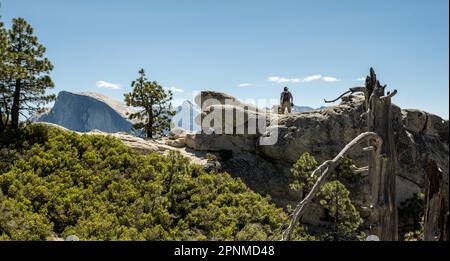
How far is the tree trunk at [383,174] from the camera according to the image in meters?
5.30

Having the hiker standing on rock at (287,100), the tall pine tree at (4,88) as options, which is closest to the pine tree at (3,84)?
the tall pine tree at (4,88)

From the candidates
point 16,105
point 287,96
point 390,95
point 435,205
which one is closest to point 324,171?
point 435,205

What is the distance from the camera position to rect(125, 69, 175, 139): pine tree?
1224 inches

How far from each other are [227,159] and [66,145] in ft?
35.8

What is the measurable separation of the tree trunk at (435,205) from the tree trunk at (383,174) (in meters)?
1.17

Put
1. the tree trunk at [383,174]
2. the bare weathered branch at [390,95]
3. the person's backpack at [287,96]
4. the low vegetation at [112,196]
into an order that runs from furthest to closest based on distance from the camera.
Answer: the person's backpack at [287,96], the low vegetation at [112,196], the tree trunk at [383,174], the bare weathered branch at [390,95]

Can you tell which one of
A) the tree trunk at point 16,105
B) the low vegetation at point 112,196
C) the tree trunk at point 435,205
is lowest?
the low vegetation at point 112,196

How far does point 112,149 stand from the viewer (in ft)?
78.8

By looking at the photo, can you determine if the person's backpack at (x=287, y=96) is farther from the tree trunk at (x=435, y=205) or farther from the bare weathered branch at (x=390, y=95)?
the tree trunk at (x=435, y=205)

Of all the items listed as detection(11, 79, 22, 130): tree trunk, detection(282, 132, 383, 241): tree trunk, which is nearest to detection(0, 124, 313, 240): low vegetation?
detection(11, 79, 22, 130): tree trunk
